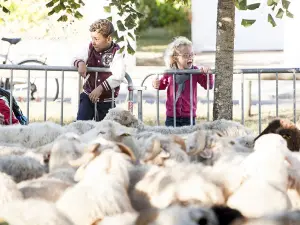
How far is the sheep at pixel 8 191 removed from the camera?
13.1ft

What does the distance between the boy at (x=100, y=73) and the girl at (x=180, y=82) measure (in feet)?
1.49

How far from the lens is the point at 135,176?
4.37 meters

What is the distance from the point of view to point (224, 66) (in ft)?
22.8

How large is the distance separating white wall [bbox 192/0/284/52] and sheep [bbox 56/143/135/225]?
69.5 feet

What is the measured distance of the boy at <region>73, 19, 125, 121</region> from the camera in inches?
300

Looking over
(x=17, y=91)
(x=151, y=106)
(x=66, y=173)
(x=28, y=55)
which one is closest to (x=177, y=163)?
(x=66, y=173)

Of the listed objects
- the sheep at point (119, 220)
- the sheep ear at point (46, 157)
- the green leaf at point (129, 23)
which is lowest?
the sheep at point (119, 220)

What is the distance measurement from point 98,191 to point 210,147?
1527 mm

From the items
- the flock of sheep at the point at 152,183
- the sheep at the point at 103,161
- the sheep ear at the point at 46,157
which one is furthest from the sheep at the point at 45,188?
the sheep ear at the point at 46,157

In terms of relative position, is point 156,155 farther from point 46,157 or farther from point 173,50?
point 173,50

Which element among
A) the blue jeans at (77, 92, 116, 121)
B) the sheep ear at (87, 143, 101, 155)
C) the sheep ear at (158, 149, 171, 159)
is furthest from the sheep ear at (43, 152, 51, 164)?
the blue jeans at (77, 92, 116, 121)

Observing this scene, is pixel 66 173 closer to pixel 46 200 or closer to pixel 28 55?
pixel 46 200

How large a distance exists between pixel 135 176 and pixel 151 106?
382 inches

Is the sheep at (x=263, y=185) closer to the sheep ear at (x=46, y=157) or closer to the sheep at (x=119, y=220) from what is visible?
the sheep at (x=119, y=220)
